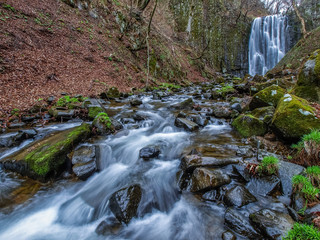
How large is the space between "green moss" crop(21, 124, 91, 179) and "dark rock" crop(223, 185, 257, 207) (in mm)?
3451

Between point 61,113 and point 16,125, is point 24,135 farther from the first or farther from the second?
point 61,113

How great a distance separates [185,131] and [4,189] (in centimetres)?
494

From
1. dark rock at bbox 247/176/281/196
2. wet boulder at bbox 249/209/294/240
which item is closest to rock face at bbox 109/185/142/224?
wet boulder at bbox 249/209/294/240

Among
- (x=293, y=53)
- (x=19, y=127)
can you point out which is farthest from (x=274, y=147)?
(x=293, y=53)

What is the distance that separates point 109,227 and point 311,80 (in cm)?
653

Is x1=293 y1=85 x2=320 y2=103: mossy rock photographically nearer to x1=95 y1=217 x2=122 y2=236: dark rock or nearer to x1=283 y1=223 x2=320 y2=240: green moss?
x1=283 y1=223 x2=320 y2=240: green moss

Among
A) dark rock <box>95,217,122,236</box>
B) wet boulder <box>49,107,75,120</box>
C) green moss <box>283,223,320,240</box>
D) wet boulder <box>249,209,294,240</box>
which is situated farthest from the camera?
wet boulder <box>49,107,75,120</box>

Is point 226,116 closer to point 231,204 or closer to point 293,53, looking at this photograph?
point 231,204

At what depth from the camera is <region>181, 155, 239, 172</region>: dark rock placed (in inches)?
140

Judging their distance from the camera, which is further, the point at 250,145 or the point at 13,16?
the point at 13,16

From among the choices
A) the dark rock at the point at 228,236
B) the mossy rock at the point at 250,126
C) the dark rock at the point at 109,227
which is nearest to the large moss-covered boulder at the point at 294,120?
the mossy rock at the point at 250,126

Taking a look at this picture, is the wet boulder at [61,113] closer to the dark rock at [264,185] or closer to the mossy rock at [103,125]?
the mossy rock at [103,125]

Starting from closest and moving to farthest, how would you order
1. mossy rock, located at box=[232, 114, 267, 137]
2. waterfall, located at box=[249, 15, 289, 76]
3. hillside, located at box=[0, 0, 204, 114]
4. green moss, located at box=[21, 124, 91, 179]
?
green moss, located at box=[21, 124, 91, 179] → mossy rock, located at box=[232, 114, 267, 137] → hillside, located at box=[0, 0, 204, 114] → waterfall, located at box=[249, 15, 289, 76]

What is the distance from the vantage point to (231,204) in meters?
2.74
